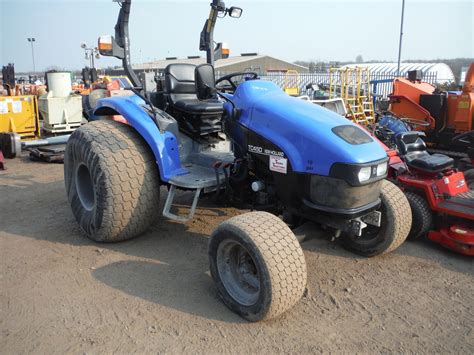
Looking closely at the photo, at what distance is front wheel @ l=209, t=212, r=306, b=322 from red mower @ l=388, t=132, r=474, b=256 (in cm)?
186

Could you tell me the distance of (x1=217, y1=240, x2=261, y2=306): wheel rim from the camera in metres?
3.00

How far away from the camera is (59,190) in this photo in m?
6.09

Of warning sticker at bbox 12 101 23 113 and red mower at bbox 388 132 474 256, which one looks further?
warning sticker at bbox 12 101 23 113

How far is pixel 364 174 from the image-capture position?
9.48 feet

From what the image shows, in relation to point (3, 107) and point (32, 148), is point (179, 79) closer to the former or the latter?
point (32, 148)

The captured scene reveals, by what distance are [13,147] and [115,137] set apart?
518 centimetres

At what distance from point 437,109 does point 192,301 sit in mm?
6643

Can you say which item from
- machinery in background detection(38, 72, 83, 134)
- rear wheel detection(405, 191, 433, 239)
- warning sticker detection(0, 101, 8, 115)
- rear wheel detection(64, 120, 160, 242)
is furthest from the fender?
warning sticker detection(0, 101, 8, 115)

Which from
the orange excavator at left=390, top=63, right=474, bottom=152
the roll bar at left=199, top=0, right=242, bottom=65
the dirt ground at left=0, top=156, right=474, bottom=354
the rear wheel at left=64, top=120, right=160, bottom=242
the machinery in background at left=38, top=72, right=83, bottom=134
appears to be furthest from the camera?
the machinery in background at left=38, top=72, right=83, bottom=134

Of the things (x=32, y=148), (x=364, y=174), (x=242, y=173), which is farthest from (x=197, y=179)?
(x=32, y=148)

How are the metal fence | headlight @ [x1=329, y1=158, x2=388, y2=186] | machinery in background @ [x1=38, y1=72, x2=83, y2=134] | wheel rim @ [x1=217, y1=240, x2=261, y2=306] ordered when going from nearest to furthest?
1. headlight @ [x1=329, y1=158, x2=388, y2=186]
2. wheel rim @ [x1=217, y1=240, x2=261, y2=306]
3. machinery in background @ [x1=38, y1=72, x2=83, y2=134]
4. the metal fence

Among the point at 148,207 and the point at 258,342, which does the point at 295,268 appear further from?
the point at 148,207

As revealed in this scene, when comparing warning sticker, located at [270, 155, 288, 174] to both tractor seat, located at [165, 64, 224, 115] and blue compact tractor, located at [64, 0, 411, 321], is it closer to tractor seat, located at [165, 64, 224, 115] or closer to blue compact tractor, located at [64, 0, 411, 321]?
blue compact tractor, located at [64, 0, 411, 321]

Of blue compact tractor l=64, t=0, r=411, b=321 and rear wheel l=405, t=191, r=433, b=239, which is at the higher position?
blue compact tractor l=64, t=0, r=411, b=321
